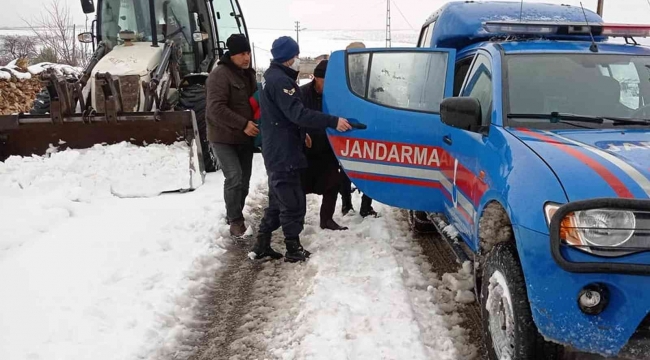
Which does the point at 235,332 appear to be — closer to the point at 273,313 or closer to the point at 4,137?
the point at 273,313

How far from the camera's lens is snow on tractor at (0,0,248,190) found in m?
6.57

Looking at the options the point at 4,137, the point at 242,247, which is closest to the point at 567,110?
the point at 242,247

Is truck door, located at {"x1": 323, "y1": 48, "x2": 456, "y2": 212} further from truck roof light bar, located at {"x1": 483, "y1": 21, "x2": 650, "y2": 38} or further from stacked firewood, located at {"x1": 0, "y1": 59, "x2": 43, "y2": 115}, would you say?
stacked firewood, located at {"x1": 0, "y1": 59, "x2": 43, "y2": 115}

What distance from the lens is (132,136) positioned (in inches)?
263

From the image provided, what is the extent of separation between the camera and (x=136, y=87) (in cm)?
711

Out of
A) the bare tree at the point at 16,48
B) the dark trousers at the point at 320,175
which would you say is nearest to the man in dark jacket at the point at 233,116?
the dark trousers at the point at 320,175

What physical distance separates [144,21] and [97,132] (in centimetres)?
235

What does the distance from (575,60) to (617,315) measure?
6.31 feet

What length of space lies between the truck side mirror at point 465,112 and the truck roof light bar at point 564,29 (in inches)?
44.2

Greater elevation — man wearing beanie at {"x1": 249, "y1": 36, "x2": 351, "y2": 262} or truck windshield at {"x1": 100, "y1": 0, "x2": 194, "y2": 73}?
truck windshield at {"x1": 100, "y1": 0, "x2": 194, "y2": 73}

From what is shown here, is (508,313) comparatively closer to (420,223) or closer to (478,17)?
(420,223)

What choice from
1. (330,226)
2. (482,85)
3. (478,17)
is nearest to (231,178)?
(330,226)

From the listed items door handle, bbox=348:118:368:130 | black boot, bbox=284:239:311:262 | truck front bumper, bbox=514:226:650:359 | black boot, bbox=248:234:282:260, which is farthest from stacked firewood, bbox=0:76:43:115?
truck front bumper, bbox=514:226:650:359

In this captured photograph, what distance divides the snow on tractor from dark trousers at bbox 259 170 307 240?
2110mm
